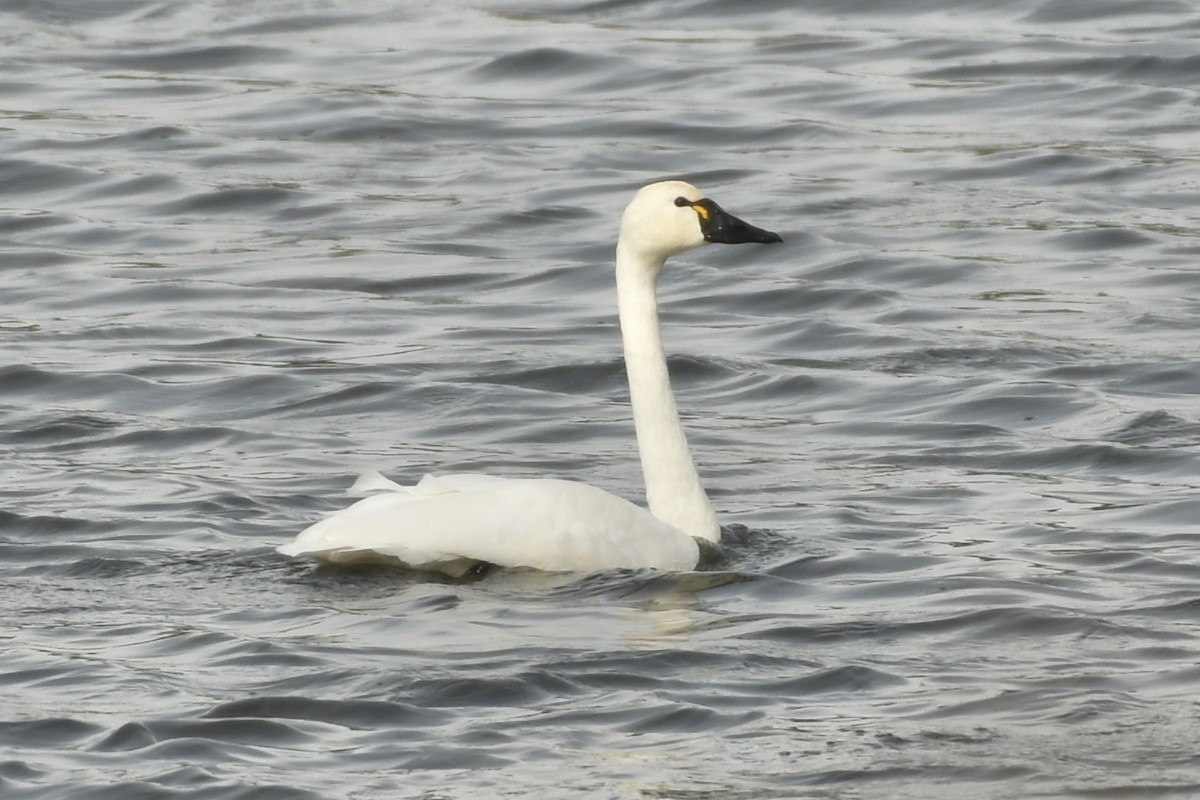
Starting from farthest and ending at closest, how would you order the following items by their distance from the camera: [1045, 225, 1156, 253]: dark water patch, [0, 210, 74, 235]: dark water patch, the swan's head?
[0, 210, 74, 235]: dark water patch < [1045, 225, 1156, 253]: dark water patch < the swan's head

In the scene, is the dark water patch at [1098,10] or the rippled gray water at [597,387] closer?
the rippled gray water at [597,387]

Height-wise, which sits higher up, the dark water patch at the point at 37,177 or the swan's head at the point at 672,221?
the swan's head at the point at 672,221

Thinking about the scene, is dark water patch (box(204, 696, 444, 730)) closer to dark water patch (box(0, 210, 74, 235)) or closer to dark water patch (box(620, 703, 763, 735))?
dark water patch (box(620, 703, 763, 735))

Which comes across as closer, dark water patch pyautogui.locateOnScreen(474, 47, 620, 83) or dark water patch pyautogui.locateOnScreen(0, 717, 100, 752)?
dark water patch pyautogui.locateOnScreen(0, 717, 100, 752)

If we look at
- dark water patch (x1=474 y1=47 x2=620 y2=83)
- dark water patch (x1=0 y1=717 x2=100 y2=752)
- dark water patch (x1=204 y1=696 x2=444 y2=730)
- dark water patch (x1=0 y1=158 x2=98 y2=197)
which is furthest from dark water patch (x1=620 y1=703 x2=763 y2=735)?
dark water patch (x1=474 y1=47 x2=620 y2=83)

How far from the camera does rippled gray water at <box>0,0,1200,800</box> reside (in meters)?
6.48

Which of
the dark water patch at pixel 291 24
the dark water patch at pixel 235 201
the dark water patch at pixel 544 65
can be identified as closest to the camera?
the dark water patch at pixel 235 201

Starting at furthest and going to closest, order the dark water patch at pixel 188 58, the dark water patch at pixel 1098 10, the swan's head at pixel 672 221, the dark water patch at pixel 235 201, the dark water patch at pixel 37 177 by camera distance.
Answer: the dark water patch at pixel 1098 10 < the dark water patch at pixel 188 58 < the dark water patch at pixel 37 177 < the dark water patch at pixel 235 201 < the swan's head at pixel 672 221

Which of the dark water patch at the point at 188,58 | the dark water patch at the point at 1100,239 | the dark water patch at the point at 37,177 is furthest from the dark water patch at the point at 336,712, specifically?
the dark water patch at the point at 188,58

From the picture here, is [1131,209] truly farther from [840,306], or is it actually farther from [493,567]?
[493,567]

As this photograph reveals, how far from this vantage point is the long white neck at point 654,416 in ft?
28.9

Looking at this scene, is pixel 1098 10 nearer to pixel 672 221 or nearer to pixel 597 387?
pixel 597 387

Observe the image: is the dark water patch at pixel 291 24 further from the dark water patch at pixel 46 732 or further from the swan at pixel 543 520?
the dark water patch at pixel 46 732

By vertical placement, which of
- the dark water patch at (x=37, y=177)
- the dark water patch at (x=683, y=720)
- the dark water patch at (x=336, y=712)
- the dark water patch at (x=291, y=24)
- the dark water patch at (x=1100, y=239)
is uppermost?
the dark water patch at (x=291, y=24)
